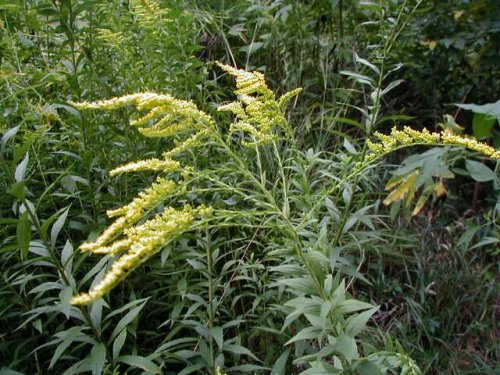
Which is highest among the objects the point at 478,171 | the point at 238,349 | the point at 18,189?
the point at 18,189

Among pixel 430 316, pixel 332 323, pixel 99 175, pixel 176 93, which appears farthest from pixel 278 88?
pixel 332 323

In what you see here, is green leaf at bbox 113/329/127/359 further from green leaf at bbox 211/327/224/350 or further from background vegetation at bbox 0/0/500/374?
green leaf at bbox 211/327/224/350

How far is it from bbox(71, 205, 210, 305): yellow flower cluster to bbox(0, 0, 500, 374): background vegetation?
0.58ft

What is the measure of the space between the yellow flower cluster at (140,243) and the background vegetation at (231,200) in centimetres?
18

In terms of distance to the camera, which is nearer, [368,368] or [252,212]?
[252,212]

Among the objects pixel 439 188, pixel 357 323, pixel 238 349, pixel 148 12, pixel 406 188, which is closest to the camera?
pixel 357 323

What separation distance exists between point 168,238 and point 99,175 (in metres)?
1.31

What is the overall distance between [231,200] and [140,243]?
0.95m

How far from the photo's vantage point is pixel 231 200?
1853 mm

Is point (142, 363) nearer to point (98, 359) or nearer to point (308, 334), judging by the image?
point (98, 359)

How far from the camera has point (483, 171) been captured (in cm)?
179

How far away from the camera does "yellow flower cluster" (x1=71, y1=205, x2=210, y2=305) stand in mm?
806

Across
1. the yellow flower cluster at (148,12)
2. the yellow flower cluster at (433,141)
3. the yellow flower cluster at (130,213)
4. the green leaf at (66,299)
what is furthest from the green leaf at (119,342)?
the yellow flower cluster at (148,12)

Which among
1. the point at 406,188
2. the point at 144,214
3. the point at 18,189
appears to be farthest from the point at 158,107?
the point at 406,188
